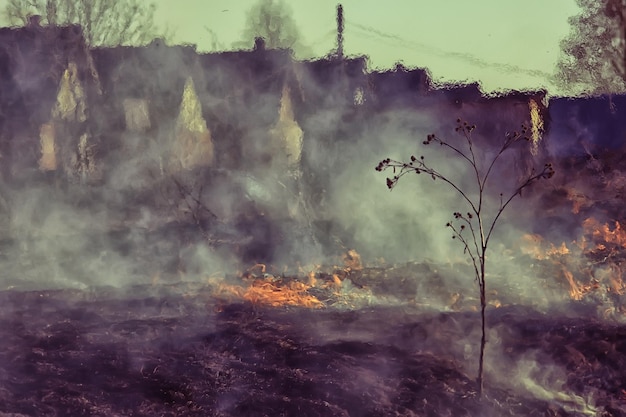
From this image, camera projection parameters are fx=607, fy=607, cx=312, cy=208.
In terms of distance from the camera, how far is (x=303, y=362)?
10148mm

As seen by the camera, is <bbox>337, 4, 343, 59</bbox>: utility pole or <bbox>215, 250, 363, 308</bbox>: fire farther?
<bbox>337, 4, 343, 59</bbox>: utility pole

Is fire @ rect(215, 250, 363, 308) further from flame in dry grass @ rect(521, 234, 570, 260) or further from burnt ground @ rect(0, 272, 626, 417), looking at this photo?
flame in dry grass @ rect(521, 234, 570, 260)

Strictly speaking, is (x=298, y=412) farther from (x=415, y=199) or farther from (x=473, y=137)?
(x=473, y=137)

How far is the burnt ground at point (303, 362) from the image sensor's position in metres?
9.04

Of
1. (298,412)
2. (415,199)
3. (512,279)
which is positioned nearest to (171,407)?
(298,412)

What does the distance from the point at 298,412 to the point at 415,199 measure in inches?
435

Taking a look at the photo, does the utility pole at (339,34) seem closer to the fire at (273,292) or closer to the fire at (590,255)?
the fire at (590,255)

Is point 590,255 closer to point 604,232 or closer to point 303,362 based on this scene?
point 604,232

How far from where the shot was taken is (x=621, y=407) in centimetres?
903

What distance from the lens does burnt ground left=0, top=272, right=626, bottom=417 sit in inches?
356

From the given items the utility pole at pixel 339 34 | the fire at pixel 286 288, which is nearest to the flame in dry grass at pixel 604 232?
the fire at pixel 286 288

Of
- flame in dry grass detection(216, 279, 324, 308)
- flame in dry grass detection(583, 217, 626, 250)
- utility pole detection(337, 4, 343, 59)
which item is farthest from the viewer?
utility pole detection(337, 4, 343, 59)

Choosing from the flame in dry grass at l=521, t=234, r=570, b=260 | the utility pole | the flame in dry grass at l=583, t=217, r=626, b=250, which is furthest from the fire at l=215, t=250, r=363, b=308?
the utility pole

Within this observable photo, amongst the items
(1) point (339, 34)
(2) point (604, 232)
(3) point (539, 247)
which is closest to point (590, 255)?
(3) point (539, 247)
